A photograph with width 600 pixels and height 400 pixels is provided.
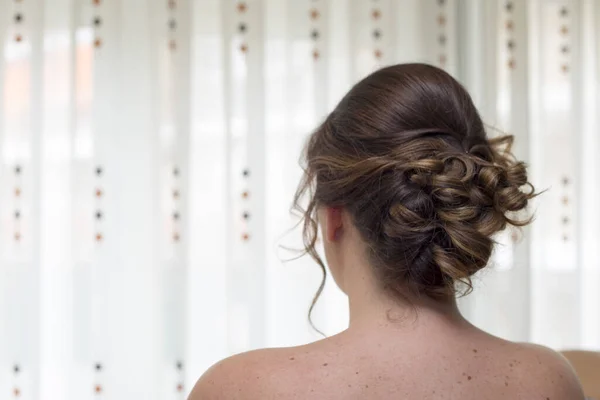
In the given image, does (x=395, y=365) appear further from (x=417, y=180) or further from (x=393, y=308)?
(x=417, y=180)

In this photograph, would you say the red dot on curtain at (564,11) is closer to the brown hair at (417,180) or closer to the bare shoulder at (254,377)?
the brown hair at (417,180)

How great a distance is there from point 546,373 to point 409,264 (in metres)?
0.23

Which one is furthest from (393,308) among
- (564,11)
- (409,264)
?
(564,11)

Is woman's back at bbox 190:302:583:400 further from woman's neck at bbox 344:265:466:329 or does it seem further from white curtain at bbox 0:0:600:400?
white curtain at bbox 0:0:600:400

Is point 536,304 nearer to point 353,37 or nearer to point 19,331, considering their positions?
point 353,37

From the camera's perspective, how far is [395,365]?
852 mm

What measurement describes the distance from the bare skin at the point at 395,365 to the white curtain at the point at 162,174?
1086 mm

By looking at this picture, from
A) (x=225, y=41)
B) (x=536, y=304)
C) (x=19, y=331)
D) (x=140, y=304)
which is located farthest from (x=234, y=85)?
(x=536, y=304)

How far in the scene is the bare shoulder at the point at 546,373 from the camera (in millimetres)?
892

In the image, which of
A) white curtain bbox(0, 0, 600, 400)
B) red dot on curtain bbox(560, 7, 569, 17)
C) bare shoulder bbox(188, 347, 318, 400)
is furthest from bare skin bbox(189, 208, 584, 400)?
red dot on curtain bbox(560, 7, 569, 17)

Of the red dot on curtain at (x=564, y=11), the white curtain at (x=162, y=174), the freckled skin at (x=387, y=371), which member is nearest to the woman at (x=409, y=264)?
the freckled skin at (x=387, y=371)

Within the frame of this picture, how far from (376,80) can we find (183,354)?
1.39m

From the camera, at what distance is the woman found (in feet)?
2.80

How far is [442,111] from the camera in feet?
2.93
